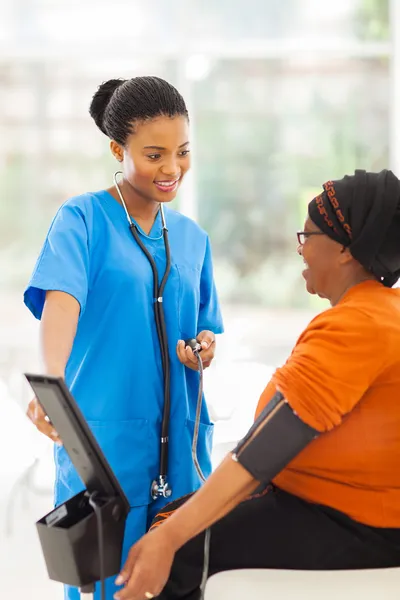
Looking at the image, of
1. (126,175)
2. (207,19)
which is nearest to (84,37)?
(207,19)

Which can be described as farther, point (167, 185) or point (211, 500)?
point (167, 185)

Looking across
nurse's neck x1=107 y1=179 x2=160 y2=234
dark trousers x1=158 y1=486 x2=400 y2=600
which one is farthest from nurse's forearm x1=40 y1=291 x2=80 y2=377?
dark trousers x1=158 y1=486 x2=400 y2=600

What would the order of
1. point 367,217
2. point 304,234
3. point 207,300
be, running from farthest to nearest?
1. point 207,300
2. point 304,234
3. point 367,217

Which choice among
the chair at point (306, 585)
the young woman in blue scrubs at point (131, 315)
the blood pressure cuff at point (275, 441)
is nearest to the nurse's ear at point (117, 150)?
the young woman in blue scrubs at point (131, 315)

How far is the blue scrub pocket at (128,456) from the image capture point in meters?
1.86

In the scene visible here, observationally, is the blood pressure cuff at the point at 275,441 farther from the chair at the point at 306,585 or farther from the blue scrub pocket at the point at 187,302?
the blue scrub pocket at the point at 187,302

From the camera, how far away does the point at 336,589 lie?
141 cm

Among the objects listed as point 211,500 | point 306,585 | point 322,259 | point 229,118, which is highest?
point 229,118

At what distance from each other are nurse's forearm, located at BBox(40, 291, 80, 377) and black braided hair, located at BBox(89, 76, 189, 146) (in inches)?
16.2

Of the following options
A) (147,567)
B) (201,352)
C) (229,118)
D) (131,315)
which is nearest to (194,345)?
(201,352)

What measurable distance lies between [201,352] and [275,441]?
1.74 feet

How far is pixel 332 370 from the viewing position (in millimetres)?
1386

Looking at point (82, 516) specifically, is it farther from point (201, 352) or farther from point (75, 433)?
point (201, 352)

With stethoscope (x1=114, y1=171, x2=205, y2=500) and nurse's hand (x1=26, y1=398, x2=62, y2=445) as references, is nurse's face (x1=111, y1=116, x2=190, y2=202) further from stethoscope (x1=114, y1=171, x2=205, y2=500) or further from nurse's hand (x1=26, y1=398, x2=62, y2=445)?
nurse's hand (x1=26, y1=398, x2=62, y2=445)
